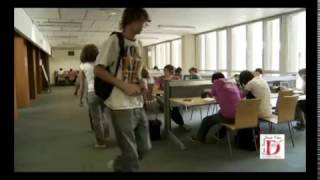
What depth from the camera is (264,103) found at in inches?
134

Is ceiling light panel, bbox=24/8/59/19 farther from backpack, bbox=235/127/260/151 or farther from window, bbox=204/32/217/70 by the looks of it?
window, bbox=204/32/217/70

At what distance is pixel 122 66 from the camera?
1809mm

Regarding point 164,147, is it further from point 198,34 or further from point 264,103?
point 198,34

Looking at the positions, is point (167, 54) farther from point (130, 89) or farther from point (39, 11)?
point (130, 89)

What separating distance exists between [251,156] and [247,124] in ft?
1.07

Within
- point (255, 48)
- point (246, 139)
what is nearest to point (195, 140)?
point (246, 139)

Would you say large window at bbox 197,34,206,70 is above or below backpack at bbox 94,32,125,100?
above

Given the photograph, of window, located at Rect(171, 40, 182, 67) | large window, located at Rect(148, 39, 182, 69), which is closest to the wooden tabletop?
Answer: large window, located at Rect(148, 39, 182, 69)

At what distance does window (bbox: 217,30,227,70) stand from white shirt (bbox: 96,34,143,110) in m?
4.62

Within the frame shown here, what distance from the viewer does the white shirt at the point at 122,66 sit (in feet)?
5.80

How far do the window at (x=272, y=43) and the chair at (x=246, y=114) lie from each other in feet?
5.25

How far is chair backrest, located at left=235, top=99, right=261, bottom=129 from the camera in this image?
3156mm

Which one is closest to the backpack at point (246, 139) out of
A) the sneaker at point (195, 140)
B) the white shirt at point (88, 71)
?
the sneaker at point (195, 140)
